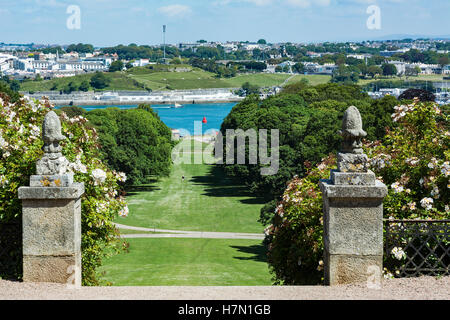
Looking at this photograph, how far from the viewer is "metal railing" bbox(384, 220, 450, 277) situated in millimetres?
10562

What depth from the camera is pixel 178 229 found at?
156 ft

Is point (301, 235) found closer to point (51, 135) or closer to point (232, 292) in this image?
point (232, 292)

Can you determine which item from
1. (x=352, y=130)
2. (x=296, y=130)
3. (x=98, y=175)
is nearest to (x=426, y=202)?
(x=352, y=130)

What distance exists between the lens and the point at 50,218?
1004 cm

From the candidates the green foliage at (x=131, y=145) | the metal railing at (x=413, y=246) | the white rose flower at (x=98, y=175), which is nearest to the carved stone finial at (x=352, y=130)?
the metal railing at (x=413, y=246)

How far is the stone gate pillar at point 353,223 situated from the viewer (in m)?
9.93

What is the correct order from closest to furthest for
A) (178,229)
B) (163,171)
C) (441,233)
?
(441,233)
(178,229)
(163,171)

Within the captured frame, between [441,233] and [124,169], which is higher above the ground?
Answer: [441,233]

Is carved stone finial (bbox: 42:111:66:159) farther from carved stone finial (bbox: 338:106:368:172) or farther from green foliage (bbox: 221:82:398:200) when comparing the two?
green foliage (bbox: 221:82:398:200)

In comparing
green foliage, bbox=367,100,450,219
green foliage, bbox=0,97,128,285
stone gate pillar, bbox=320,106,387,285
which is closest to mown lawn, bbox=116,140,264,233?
green foliage, bbox=367,100,450,219
